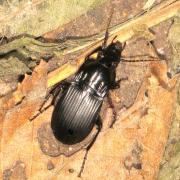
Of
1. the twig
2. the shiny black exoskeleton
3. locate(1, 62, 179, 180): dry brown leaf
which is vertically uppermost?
the twig

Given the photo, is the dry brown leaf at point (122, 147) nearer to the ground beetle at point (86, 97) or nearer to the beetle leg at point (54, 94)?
the beetle leg at point (54, 94)

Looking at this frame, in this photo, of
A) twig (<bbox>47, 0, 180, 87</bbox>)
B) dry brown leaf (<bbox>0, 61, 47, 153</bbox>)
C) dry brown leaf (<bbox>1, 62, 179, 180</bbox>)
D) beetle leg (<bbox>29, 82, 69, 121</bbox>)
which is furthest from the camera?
twig (<bbox>47, 0, 180, 87</bbox>)

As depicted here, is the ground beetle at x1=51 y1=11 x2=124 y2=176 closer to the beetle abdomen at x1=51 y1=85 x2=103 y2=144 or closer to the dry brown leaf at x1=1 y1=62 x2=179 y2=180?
the beetle abdomen at x1=51 y1=85 x2=103 y2=144

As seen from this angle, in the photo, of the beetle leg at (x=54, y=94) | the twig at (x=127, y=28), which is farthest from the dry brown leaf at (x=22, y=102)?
the twig at (x=127, y=28)

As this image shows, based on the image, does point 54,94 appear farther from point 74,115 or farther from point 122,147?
point 122,147

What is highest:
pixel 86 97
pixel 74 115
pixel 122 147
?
pixel 86 97

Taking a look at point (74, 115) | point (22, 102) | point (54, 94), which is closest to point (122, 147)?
point (74, 115)

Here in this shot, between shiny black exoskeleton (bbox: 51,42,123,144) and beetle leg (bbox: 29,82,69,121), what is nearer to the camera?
shiny black exoskeleton (bbox: 51,42,123,144)

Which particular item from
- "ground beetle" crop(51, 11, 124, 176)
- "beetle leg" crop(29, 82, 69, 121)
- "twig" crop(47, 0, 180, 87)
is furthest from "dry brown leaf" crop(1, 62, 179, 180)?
"twig" crop(47, 0, 180, 87)
